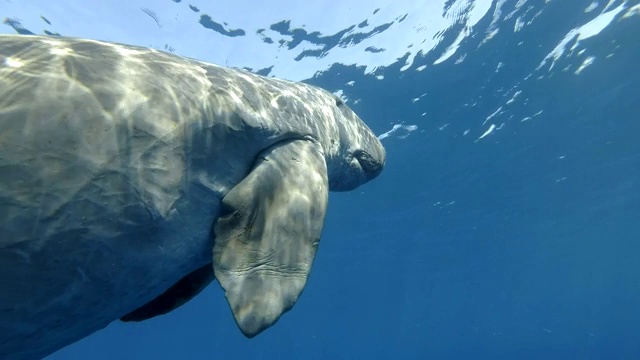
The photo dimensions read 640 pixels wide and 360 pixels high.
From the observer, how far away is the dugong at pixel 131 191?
7.88 feet

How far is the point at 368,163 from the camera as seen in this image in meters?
5.13

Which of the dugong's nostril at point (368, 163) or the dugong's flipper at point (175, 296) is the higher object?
the dugong's nostril at point (368, 163)

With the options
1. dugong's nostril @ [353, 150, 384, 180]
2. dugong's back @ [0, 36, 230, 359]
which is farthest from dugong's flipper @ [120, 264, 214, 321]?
dugong's nostril @ [353, 150, 384, 180]

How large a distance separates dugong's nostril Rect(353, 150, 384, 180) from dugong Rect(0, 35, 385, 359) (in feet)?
4.62

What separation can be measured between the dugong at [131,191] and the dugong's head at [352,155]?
1112mm

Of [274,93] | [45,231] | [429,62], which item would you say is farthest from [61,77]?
[429,62]

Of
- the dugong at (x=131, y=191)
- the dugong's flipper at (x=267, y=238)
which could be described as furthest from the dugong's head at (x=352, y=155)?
the dugong's flipper at (x=267, y=238)

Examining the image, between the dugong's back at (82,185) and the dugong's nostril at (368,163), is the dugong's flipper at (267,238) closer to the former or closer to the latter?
the dugong's back at (82,185)

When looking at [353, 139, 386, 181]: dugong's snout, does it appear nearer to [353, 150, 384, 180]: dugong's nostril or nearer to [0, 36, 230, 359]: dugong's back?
[353, 150, 384, 180]: dugong's nostril

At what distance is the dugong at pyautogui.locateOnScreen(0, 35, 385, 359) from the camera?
240 cm

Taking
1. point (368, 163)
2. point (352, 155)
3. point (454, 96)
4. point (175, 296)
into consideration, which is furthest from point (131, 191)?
point (454, 96)

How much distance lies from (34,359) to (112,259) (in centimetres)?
→ 109

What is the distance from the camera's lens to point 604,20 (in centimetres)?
1475

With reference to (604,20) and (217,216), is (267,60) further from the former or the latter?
(217,216)
